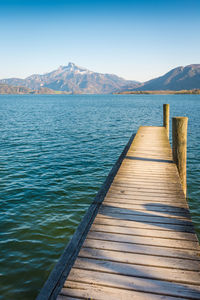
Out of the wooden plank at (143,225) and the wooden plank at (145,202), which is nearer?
the wooden plank at (143,225)

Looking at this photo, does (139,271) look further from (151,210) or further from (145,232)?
(151,210)

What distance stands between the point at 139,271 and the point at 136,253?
41 cm

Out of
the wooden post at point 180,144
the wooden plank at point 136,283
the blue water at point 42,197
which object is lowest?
the blue water at point 42,197

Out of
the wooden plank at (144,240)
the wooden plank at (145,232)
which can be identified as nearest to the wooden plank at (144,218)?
the wooden plank at (145,232)

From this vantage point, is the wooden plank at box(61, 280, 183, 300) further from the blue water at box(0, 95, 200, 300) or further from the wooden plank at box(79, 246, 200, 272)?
the blue water at box(0, 95, 200, 300)

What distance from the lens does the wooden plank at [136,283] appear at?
2812 millimetres

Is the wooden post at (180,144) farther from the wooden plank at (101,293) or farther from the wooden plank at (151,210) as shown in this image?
the wooden plank at (101,293)

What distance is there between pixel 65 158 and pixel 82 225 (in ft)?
34.1

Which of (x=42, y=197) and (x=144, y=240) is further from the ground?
(x=144, y=240)

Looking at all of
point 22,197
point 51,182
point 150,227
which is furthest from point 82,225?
point 51,182

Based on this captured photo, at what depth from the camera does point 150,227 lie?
4340 millimetres

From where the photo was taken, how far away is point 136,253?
358cm

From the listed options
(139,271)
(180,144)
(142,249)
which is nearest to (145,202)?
(142,249)

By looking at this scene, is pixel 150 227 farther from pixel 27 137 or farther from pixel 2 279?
pixel 27 137
